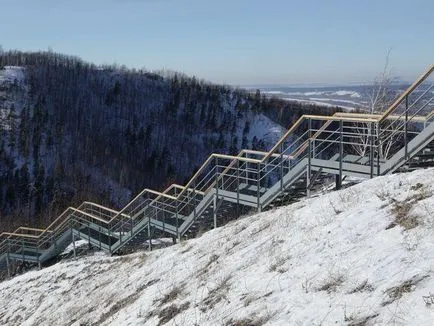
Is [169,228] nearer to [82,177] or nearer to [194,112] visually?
[82,177]

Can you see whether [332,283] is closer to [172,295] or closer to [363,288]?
[363,288]

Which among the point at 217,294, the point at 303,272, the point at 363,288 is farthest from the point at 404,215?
the point at 217,294

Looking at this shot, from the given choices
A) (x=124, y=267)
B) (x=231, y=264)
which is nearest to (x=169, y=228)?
(x=124, y=267)

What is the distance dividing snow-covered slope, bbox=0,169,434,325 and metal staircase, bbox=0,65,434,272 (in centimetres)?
137

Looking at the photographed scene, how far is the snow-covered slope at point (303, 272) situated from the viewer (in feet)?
14.5

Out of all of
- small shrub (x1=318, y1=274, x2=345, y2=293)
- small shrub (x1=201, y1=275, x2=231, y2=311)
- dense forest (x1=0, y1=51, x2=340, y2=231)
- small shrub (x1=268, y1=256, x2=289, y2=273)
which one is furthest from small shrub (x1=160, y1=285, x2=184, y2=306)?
dense forest (x1=0, y1=51, x2=340, y2=231)

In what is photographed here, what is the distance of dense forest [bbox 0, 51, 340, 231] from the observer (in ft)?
335

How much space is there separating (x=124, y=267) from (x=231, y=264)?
5.24 m

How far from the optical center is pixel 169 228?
14586 millimetres

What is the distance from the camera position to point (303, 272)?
548 cm

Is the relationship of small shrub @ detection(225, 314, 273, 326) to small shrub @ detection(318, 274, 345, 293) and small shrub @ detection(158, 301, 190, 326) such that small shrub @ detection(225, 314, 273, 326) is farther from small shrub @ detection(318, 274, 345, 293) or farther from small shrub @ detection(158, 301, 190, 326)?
small shrub @ detection(158, 301, 190, 326)

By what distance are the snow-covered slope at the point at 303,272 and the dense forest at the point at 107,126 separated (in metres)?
70.7

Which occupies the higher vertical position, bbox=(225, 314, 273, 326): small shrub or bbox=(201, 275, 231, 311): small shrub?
bbox=(225, 314, 273, 326): small shrub

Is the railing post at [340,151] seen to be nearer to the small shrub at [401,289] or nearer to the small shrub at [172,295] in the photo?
the small shrub at [172,295]
